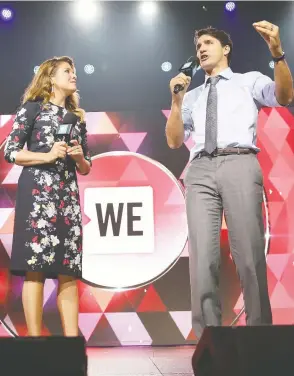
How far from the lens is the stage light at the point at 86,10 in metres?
3.55

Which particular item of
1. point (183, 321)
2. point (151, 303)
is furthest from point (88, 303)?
point (183, 321)

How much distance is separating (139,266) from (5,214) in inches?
35.4

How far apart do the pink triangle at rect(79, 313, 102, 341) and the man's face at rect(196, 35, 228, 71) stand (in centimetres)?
165

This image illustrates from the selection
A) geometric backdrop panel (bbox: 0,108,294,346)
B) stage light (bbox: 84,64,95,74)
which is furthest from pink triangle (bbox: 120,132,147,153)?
stage light (bbox: 84,64,95,74)

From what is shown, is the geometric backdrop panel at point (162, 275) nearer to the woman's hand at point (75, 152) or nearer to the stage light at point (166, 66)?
the stage light at point (166, 66)

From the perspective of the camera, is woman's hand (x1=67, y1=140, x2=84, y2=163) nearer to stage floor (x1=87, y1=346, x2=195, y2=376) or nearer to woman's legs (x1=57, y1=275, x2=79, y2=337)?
woman's legs (x1=57, y1=275, x2=79, y2=337)

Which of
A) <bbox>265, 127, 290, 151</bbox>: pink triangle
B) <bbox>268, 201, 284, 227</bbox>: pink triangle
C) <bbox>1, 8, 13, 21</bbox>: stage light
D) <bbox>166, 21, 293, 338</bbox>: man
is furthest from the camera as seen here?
<bbox>1, 8, 13, 21</bbox>: stage light

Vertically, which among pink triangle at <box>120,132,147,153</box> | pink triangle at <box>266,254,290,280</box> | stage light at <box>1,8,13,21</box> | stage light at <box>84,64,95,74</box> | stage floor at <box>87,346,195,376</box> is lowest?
stage floor at <box>87,346,195,376</box>

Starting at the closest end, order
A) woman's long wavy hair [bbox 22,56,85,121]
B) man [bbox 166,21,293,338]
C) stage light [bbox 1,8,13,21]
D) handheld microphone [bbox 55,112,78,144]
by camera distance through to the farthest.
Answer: man [bbox 166,21,293,338]
handheld microphone [bbox 55,112,78,144]
woman's long wavy hair [bbox 22,56,85,121]
stage light [bbox 1,8,13,21]

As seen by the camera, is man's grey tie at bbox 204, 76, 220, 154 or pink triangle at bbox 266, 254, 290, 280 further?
pink triangle at bbox 266, 254, 290, 280

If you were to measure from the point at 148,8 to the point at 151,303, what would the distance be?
195cm

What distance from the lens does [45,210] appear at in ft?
6.93

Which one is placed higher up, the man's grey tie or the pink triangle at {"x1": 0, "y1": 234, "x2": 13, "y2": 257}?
the man's grey tie

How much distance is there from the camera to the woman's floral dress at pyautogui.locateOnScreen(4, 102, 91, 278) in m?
2.08
